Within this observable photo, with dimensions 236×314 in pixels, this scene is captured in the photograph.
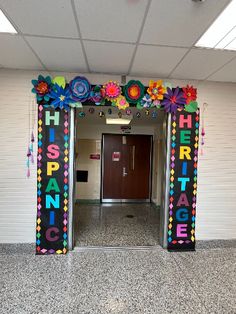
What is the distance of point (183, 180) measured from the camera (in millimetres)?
2951

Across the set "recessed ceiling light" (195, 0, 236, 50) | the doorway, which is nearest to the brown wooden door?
the doorway

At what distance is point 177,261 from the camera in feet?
8.86

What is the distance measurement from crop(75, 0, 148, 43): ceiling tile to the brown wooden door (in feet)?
13.9

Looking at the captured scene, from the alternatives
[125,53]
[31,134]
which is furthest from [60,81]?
[125,53]

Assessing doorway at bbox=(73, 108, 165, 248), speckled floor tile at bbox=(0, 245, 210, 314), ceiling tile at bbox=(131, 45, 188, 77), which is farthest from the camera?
doorway at bbox=(73, 108, 165, 248)

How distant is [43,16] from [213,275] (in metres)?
3.14

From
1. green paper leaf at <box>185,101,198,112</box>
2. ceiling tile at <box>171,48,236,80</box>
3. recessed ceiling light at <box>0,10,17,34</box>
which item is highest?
recessed ceiling light at <box>0,10,17,34</box>

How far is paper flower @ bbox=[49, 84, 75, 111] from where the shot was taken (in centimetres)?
268

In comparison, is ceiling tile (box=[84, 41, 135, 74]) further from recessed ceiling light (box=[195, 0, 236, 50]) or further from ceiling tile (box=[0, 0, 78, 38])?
recessed ceiling light (box=[195, 0, 236, 50])

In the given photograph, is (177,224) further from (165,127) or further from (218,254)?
(165,127)

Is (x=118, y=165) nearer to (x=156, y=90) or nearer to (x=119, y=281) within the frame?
(x=156, y=90)

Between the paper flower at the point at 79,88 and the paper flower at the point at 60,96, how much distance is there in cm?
7

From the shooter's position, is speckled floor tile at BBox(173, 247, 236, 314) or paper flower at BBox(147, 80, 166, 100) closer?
speckled floor tile at BBox(173, 247, 236, 314)

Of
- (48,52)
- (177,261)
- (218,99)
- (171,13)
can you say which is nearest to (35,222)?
(177,261)
